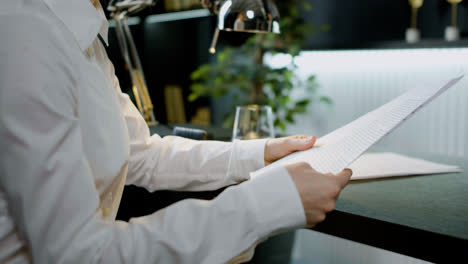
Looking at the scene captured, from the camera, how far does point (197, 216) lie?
1.98ft

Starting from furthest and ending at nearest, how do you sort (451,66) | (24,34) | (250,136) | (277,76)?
(277,76)
(451,66)
(250,136)
(24,34)

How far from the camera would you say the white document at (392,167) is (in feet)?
3.04

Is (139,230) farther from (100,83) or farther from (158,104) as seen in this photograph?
(158,104)

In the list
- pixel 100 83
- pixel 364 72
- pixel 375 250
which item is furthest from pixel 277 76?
pixel 100 83

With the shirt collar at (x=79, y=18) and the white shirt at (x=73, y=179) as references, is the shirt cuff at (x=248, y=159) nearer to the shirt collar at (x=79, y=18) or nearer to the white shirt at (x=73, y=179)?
the white shirt at (x=73, y=179)

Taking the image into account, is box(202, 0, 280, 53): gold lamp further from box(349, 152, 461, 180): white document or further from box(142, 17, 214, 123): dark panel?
box(142, 17, 214, 123): dark panel

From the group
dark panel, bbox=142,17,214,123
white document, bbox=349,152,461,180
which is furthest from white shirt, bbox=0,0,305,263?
dark panel, bbox=142,17,214,123

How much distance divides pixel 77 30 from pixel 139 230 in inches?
12.3

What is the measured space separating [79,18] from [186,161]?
428mm

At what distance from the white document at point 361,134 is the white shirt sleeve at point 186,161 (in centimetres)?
13

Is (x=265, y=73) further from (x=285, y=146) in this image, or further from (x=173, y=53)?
(x=285, y=146)

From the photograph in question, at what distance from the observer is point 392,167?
987mm

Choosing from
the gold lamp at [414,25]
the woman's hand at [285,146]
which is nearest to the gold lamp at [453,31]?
the gold lamp at [414,25]

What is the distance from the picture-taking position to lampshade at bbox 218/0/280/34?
1126 millimetres
